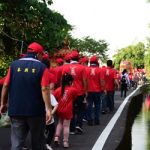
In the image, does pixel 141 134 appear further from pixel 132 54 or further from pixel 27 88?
pixel 132 54

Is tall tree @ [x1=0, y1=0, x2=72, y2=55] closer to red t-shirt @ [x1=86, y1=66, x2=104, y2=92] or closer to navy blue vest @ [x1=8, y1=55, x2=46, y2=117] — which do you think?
red t-shirt @ [x1=86, y1=66, x2=104, y2=92]

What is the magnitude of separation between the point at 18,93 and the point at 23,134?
0.50 meters

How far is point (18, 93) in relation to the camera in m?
8.30

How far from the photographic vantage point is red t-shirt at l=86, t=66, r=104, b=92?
17.4 meters

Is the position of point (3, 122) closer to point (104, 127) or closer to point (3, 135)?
point (3, 135)

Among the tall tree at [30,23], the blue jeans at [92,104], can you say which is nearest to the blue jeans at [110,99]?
the blue jeans at [92,104]

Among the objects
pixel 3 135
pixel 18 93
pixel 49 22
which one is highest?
pixel 49 22

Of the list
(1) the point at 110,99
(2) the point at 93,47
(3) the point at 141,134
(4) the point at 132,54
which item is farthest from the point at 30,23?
(4) the point at 132,54

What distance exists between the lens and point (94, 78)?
59.0 ft

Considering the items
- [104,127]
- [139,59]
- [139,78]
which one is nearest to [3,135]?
[104,127]

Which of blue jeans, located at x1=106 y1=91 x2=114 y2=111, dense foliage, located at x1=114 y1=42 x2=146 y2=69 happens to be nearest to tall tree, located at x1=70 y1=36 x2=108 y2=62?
dense foliage, located at x1=114 y1=42 x2=146 y2=69

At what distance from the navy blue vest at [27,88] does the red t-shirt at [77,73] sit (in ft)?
17.8

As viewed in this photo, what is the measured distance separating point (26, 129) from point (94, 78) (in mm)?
9680

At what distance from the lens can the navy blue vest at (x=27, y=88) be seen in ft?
27.0
